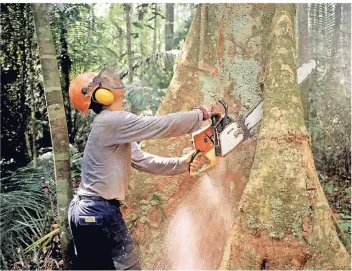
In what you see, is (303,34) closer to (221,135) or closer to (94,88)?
(221,135)

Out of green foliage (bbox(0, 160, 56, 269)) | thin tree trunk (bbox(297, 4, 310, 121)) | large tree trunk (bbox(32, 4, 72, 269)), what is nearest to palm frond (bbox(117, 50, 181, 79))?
thin tree trunk (bbox(297, 4, 310, 121))

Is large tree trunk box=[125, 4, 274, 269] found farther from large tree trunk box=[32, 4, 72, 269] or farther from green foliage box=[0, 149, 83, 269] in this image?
green foliage box=[0, 149, 83, 269]

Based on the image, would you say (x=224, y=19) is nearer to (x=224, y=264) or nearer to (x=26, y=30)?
(x=224, y=264)

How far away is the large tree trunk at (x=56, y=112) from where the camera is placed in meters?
2.72

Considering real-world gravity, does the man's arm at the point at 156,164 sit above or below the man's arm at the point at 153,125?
below

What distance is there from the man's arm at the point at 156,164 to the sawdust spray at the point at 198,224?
0.34m

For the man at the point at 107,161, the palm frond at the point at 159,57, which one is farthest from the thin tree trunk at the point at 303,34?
the man at the point at 107,161

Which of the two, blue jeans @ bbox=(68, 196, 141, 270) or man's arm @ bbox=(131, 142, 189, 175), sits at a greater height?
man's arm @ bbox=(131, 142, 189, 175)

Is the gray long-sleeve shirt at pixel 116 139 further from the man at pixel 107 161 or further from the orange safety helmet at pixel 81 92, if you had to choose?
the orange safety helmet at pixel 81 92

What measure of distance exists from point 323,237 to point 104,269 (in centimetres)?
114

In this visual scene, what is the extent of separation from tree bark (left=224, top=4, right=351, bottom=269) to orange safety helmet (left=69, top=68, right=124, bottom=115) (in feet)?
2.79

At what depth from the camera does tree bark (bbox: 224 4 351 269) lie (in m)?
2.05

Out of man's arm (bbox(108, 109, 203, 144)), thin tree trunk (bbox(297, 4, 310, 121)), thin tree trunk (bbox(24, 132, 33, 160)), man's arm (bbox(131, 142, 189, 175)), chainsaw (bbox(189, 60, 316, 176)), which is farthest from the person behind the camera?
thin tree trunk (bbox(297, 4, 310, 121))

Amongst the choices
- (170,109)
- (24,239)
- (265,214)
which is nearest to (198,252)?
(265,214)
